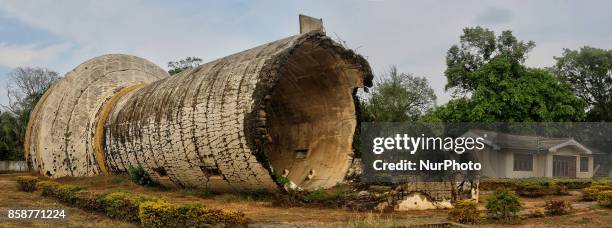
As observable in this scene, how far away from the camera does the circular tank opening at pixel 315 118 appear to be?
16297mm

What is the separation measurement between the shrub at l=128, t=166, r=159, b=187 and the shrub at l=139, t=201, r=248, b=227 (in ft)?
24.9

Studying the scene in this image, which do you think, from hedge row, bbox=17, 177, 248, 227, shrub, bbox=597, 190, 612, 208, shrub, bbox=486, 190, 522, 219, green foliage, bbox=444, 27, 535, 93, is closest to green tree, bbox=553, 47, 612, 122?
green foliage, bbox=444, 27, 535, 93

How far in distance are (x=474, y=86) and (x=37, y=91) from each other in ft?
136

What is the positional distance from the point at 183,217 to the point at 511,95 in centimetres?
2941

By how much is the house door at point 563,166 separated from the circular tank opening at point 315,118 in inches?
886

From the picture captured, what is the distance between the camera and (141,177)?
17.6m

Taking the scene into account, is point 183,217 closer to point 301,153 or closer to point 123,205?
point 123,205

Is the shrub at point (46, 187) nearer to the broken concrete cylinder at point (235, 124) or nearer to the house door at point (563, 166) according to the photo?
the broken concrete cylinder at point (235, 124)

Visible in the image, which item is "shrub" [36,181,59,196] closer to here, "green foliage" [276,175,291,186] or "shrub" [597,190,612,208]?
"green foliage" [276,175,291,186]

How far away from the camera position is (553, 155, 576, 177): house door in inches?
1393

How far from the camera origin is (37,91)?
191 feet

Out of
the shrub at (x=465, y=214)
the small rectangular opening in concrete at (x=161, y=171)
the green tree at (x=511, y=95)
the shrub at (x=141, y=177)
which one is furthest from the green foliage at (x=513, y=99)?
the shrub at (x=465, y=214)

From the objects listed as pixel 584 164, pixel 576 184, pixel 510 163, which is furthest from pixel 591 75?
pixel 576 184

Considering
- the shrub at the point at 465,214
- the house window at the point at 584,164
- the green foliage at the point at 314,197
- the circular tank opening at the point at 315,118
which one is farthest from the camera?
the house window at the point at 584,164
